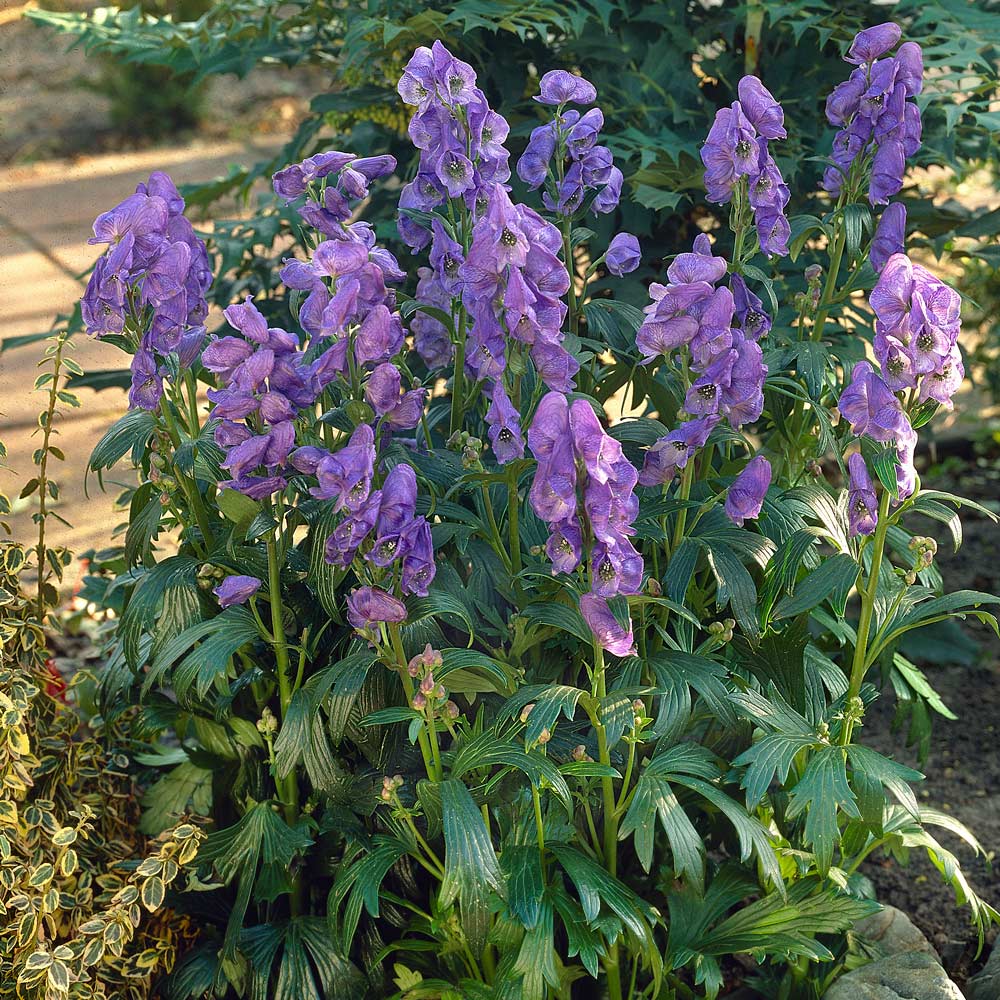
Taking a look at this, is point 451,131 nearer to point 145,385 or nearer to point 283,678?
point 145,385

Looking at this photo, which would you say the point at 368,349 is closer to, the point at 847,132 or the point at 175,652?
Answer: the point at 175,652

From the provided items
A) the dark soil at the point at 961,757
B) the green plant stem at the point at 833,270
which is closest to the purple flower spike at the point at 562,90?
the green plant stem at the point at 833,270

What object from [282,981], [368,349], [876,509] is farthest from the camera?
[282,981]

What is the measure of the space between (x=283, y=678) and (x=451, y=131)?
2.60 feet

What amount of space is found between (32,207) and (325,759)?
15.2 ft

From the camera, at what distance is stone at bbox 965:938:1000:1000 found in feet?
6.65

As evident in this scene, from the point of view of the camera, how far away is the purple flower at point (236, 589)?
1.65 m

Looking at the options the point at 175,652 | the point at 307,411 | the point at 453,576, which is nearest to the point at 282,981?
the point at 175,652

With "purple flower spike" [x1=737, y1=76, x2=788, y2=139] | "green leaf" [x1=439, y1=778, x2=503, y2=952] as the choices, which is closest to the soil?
"purple flower spike" [x1=737, y1=76, x2=788, y2=139]

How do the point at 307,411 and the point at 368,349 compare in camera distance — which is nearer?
the point at 368,349

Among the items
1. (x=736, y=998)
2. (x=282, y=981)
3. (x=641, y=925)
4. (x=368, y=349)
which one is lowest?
(x=736, y=998)

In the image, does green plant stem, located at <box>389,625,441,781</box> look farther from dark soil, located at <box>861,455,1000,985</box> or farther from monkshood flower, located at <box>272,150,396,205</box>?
dark soil, located at <box>861,455,1000,985</box>

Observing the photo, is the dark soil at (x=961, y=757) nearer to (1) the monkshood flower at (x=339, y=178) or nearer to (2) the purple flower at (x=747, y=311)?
(2) the purple flower at (x=747, y=311)

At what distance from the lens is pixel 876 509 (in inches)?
64.9
